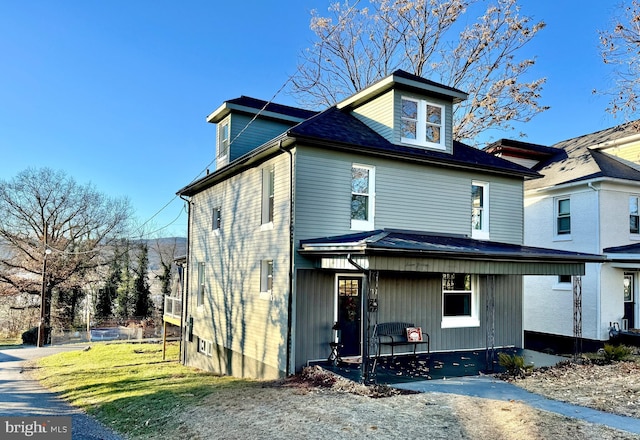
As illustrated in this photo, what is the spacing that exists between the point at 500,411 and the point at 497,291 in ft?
22.3

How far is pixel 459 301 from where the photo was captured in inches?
510

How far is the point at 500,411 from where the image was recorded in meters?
7.07

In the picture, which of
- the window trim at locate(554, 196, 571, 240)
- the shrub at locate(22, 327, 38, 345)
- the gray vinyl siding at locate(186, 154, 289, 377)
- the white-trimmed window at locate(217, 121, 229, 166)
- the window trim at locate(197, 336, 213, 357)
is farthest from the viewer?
the shrub at locate(22, 327, 38, 345)

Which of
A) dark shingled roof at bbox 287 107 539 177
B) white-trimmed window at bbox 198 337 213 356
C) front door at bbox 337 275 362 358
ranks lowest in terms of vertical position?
white-trimmed window at bbox 198 337 213 356

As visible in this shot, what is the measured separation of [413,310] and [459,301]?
178 centimetres

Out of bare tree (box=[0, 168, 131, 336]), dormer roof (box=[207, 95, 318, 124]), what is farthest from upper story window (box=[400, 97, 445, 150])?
bare tree (box=[0, 168, 131, 336])

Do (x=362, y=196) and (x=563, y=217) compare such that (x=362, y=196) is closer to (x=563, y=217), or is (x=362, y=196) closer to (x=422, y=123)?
(x=422, y=123)

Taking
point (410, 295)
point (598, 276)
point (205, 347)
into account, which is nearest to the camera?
point (410, 295)

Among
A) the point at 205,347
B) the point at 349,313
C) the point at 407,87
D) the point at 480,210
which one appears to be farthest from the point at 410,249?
the point at 205,347

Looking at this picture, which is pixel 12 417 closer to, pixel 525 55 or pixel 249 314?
pixel 249 314

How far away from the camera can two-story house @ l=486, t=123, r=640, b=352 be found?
15797mm

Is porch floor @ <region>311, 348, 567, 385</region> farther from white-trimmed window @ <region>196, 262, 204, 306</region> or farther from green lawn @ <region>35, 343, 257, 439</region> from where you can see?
white-trimmed window @ <region>196, 262, 204, 306</region>

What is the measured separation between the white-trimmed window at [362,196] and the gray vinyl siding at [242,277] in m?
1.82

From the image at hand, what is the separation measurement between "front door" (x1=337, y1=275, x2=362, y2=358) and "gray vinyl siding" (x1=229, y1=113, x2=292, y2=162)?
6356mm
